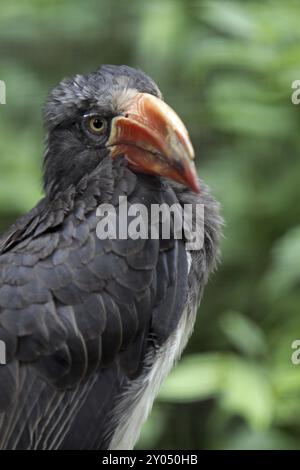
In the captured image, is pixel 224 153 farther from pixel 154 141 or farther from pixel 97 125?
pixel 154 141

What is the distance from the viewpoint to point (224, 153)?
521 centimetres

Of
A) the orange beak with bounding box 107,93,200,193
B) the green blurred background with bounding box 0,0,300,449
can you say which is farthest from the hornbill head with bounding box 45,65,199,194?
the green blurred background with bounding box 0,0,300,449

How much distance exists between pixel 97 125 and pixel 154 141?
0.89 feet

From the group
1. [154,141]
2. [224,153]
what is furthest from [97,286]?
[224,153]

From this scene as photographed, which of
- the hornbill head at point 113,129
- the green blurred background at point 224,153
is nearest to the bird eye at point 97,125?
the hornbill head at point 113,129

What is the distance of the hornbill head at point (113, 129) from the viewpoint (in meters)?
3.06

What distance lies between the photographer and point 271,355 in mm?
4344

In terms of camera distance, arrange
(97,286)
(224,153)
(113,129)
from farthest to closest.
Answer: (224,153), (113,129), (97,286)

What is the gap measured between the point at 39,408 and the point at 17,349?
193 millimetres

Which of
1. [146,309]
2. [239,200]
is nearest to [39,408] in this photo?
[146,309]

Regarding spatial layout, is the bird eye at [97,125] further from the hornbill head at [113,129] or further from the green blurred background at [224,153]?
the green blurred background at [224,153]

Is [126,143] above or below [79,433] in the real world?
above

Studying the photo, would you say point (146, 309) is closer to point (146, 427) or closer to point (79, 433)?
point (79, 433)

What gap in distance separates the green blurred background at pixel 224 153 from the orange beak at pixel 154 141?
1.03 m
